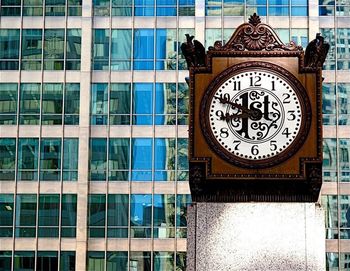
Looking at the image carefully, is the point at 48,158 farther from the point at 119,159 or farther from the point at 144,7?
the point at 144,7

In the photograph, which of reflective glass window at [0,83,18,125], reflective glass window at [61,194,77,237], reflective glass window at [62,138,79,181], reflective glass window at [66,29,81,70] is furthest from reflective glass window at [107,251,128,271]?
reflective glass window at [66,29,81,70]

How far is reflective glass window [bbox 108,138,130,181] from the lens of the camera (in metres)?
46.6

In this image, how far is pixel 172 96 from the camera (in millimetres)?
47031

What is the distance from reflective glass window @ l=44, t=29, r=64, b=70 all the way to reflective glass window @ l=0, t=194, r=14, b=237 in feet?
20.8

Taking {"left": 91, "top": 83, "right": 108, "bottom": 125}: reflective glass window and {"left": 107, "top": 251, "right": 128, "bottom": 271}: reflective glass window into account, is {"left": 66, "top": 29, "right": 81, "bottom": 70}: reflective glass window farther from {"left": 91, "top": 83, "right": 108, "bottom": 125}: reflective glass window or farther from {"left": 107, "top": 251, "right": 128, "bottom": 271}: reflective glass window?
{"left": 107, "top": 251, "right": 128, "bottom": 271}: reflective glass window

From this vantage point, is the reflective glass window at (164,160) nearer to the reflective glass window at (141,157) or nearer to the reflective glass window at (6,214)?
the reflective glass window at (141,157)

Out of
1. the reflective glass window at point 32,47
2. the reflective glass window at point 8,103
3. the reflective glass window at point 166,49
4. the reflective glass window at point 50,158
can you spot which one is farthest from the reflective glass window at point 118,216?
the reflective glass window at point 32,47

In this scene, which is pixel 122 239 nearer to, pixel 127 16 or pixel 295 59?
pixel 127 16

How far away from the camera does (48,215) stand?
152 ft

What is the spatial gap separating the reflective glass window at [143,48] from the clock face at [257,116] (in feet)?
117

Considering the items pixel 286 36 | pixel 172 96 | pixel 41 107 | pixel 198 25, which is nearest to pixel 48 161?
pixel 41 107

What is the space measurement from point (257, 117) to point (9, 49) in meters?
37.2

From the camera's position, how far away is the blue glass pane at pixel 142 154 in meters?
46.5

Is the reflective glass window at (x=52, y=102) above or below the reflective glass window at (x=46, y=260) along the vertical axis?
above
